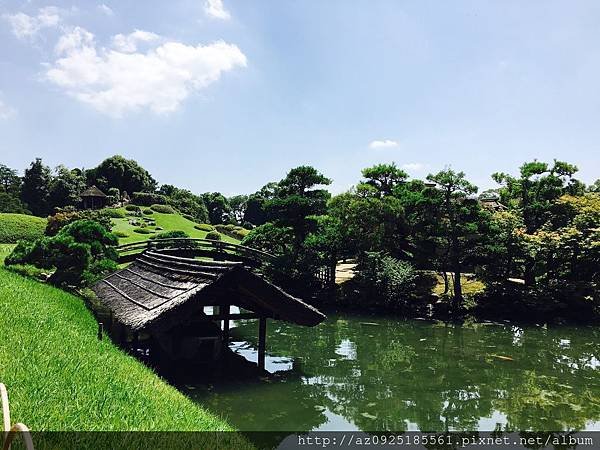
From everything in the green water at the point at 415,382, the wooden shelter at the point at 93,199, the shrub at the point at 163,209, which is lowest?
the green water at the point at 415,382

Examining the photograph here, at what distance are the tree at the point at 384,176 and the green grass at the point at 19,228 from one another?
91.8 ft

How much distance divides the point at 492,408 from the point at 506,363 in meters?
4.65

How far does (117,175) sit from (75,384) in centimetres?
6235

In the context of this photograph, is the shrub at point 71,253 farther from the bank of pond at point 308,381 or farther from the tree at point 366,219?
the tree at point 366,219

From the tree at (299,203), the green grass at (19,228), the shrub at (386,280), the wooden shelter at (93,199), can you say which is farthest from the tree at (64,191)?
the shrub at (386,280)

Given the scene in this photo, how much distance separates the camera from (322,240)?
2517cm

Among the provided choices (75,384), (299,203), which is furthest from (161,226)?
(75,384)

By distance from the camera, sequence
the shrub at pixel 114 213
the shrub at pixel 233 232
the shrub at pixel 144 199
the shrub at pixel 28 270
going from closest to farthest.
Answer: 1. the shrub at pixel 28 270
2. the shrub at pixel 114 213
3. the shrub at pixel 233 232
4. the shrub at pixel 144 199

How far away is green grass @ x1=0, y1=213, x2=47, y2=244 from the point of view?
3696cm

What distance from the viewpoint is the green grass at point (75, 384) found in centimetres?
589

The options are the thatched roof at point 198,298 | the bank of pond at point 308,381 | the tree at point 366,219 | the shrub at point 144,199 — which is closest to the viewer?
the bank of pond at point 308,381

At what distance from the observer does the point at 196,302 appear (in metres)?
11.2

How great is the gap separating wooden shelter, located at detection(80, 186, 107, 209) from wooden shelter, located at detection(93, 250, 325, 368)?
44.4m

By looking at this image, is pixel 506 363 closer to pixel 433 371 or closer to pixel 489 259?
pixel 433 371
